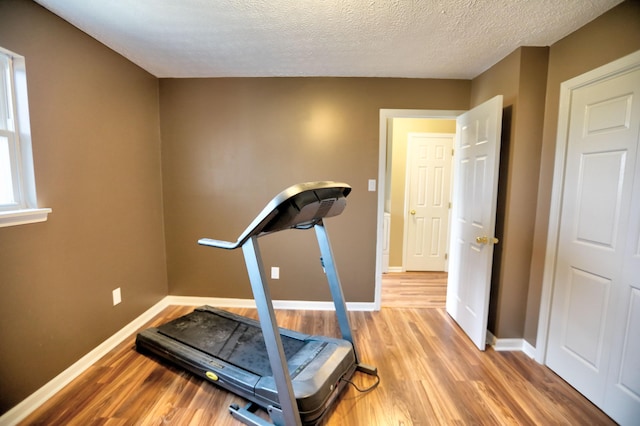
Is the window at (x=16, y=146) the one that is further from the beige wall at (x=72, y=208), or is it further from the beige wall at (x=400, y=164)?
the beige wall at (x=400, y=164)

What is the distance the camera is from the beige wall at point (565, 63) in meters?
1.43

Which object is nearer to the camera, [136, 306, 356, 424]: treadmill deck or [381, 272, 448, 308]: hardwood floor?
[136, 306, 356, 424]: treadmill deck

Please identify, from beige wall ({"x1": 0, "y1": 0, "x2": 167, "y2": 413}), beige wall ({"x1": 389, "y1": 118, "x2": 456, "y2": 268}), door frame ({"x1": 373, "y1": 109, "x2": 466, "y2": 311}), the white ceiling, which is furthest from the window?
beige wall ({"x1": 389, "y1": 118, "x2": 456, "y2": 268})

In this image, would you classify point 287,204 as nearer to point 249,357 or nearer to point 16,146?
point 249,357

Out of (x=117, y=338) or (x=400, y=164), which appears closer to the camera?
(x=117, y=338)

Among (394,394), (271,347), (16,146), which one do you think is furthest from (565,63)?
(16,146)

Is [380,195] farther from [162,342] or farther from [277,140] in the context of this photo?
[162,342]

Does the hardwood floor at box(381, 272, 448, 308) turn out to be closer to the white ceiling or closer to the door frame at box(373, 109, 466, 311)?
the door frame at box(373, 109, 466, 311)

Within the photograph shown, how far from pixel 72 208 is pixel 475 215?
3.03 metres

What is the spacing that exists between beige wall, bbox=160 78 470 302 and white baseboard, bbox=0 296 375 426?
0.09m

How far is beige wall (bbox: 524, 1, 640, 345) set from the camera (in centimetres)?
143

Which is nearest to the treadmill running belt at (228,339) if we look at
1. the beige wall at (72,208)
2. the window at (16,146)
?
the beige wall at (72,208)

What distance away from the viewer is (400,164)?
409 cm

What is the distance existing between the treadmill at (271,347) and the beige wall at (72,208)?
1.67 ft
